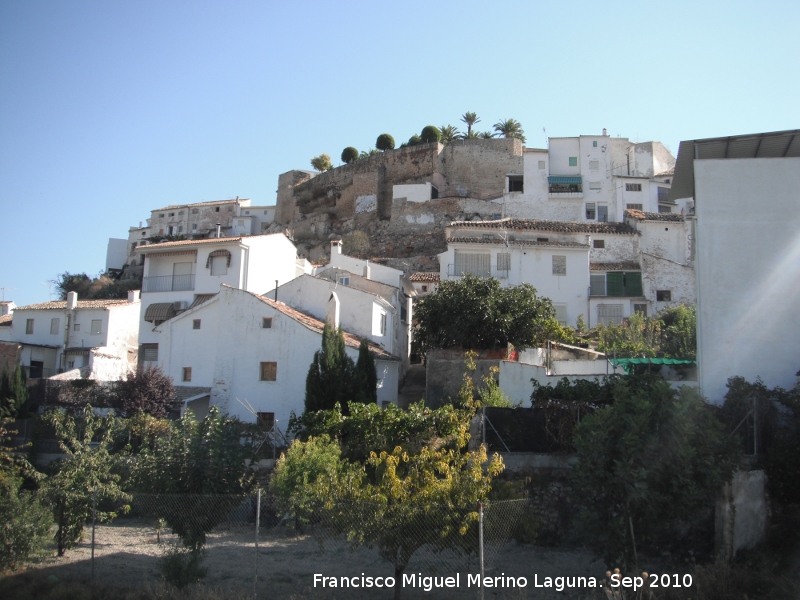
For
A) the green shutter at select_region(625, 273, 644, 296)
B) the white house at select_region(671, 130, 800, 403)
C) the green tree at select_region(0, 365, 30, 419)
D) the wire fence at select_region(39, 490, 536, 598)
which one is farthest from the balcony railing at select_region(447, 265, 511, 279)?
the wire fence at select_region(39, 490, 536, 598)

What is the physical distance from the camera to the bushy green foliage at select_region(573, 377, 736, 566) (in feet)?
40.6

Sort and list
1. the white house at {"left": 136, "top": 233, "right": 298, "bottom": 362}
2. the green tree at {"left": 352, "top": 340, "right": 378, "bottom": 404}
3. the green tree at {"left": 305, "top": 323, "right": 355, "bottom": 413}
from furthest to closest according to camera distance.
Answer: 1. the white house at {"left": 136, "top": 233, "right": 298, "bottom": 362}
2. the green tree at {"left": 352, "top": 340, "right": 378, "bottom": 404}
3. the green tree at {"left": 305, "top": 323, "right": 355, "bottom": 413}

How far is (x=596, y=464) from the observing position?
41.3 ft

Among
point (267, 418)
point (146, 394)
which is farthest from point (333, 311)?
point (146, 394)

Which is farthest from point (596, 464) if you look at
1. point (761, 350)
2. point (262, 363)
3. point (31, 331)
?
point (31, 331)

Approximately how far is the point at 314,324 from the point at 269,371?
2334 millimetres

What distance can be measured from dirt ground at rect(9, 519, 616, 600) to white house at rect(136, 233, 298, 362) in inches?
663

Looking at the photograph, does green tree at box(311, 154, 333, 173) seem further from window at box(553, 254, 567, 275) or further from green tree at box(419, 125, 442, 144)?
window at box(553, 254, 567, 275)

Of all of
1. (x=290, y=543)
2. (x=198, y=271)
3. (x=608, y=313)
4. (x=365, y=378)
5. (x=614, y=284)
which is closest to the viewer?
(x=290, y=543)

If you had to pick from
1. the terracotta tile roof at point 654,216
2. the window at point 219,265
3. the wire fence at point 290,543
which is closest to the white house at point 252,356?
the window at point 219,265

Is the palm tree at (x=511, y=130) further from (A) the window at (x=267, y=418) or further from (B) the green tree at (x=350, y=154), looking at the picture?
(A) the window at (x=267, y=418)

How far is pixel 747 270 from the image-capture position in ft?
59.7

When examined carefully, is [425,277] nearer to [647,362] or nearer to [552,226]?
[552,226]

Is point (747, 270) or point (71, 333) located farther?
point (71, 333)
